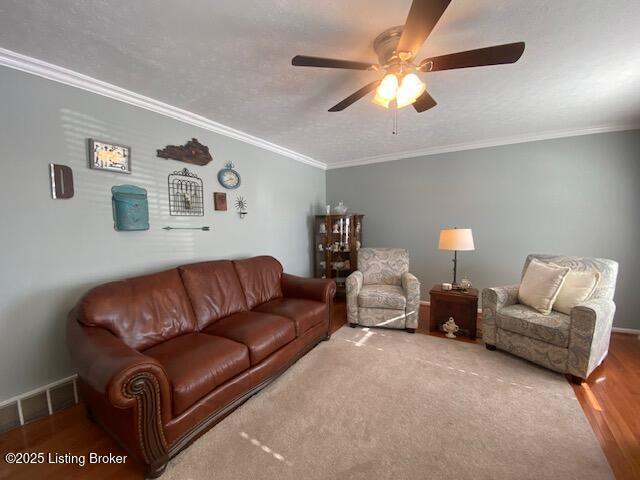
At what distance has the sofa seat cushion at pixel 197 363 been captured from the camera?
1447 millimetres

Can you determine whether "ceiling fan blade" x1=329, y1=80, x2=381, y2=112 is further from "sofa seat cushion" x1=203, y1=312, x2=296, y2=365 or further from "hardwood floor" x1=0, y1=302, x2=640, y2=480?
"hardwood floor" x1=0, y1=302, x2=640, y2=480


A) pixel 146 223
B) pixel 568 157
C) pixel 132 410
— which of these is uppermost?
pixel 568 157

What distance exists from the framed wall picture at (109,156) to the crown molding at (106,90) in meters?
0.39

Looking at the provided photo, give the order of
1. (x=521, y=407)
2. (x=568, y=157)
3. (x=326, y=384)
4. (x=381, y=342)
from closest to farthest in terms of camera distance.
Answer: (x=521, y=407) < (x=326, y=384) < (x=381, y=342) < (x=568, y=157)

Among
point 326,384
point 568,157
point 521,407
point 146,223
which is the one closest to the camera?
point 521,407

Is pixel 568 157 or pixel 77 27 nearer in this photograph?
pixel 77 27

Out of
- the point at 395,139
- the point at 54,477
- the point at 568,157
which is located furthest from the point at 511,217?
the point at 54,477

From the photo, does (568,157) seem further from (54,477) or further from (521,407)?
(54,477)

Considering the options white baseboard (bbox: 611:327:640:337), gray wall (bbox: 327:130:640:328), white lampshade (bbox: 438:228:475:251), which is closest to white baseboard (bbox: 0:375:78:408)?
white lampshade (bbox: 438:228:475:251)

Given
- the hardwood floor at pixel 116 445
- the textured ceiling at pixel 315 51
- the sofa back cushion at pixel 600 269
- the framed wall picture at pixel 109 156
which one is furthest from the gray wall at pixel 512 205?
the framed wall picture at pixel 109 156

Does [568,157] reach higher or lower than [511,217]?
higher

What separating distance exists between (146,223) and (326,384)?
209 cm

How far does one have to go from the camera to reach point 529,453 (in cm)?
147

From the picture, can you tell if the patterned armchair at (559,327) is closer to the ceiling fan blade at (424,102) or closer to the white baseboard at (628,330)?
the white baseboard at (628,330)
